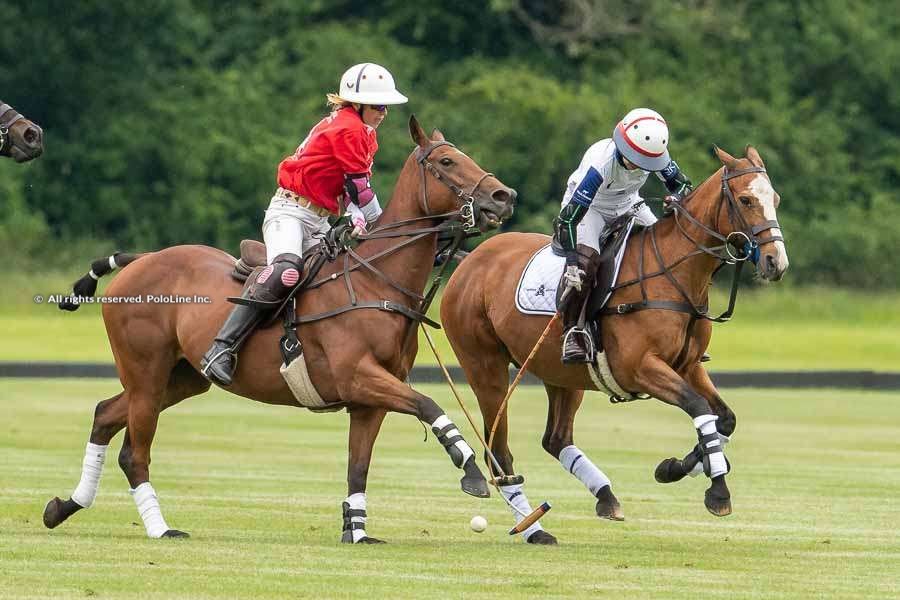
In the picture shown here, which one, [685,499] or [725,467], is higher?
[725,467]

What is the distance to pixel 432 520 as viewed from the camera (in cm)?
988

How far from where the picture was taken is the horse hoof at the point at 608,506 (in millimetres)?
9438

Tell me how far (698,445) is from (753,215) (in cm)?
118

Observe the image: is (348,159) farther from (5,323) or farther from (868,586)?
(5,323)

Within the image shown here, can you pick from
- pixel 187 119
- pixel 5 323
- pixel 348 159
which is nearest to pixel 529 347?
pixel 348 159

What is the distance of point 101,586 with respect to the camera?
282 inches

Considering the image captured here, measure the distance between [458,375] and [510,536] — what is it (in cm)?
1236

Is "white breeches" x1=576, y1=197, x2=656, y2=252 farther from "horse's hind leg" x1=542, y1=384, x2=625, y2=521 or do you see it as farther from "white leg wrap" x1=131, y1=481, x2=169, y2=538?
"white leg wrap" x1=131, y1=481, x2=169, y2=538

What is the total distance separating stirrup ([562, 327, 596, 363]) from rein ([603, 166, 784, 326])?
0.17m

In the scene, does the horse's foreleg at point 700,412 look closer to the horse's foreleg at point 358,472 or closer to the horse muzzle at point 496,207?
the horse muzzle at point 496,207

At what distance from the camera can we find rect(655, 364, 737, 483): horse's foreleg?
897 centimetres

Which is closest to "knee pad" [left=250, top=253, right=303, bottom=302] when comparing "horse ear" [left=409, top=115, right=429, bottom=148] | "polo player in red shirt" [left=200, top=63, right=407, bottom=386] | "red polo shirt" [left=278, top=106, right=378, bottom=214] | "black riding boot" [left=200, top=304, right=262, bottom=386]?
"polo player in red shirt" [left=200, top=63, right=407, bottom=386]

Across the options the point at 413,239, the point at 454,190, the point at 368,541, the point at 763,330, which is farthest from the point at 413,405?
the point at 763,330

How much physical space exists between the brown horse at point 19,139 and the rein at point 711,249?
10.2 ft
